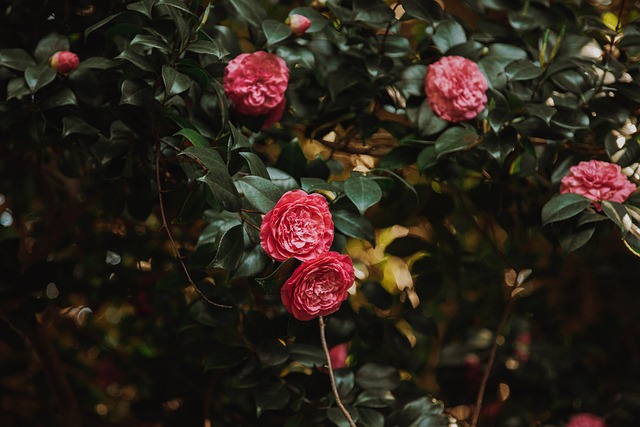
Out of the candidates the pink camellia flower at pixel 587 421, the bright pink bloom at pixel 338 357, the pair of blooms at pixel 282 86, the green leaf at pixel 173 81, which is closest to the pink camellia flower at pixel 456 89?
the pair of blooms at pixel 282 86

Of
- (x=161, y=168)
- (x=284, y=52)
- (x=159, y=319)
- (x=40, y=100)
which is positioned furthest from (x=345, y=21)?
(x=159, y=319)

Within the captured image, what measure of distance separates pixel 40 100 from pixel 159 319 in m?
0.75

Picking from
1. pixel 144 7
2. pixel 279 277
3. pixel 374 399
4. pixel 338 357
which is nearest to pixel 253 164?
pixel 279 277

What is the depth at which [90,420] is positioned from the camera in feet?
4.87

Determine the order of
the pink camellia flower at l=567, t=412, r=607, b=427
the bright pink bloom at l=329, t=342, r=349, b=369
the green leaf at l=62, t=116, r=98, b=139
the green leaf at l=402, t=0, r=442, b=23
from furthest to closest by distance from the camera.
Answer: the pink camellia flower at l=567, t=412, r=607, b=427
the bright pink bloom at l=329, t=342, r=349, b=369
the green leaf at l=402, t=0, r=442, b=23
the green leaf at l=62, t=116, r=98, b=139

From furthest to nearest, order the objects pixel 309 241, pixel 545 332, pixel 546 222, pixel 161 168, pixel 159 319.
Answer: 1. pixel 545 332
2. pixel 159 319
3. pixel 161 168
4. pixel 546 222
5. pixel 309 241

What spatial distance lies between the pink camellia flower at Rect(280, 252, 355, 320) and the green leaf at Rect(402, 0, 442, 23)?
50 cm

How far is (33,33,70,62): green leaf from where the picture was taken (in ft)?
3.46

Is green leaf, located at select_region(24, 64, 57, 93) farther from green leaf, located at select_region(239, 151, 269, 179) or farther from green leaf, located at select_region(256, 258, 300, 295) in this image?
green leaf, located at select_region(256, 258, 300, 295)

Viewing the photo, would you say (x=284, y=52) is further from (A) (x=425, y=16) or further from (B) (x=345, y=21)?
(A) (x=425, y=16)

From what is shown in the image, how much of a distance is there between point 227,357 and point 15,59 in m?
0.56

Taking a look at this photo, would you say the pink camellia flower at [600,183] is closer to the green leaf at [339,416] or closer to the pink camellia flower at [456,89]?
the pink camellia flower at [456,89]

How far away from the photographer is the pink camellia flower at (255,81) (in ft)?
3.36

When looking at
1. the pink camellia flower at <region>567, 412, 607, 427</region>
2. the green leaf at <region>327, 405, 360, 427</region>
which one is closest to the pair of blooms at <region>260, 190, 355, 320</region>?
the green leaf at <region>327, 405, 360, 427</region>
